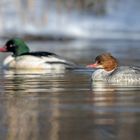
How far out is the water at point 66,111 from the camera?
7.53m

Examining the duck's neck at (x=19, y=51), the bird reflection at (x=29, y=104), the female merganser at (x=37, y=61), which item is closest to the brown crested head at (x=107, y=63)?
the bird reflection at (x=29, y=104)

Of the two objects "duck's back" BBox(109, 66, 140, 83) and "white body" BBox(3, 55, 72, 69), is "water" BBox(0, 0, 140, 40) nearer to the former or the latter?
"white body" BBox(3, 55, 72, 69)

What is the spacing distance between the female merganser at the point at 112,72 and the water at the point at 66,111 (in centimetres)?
26

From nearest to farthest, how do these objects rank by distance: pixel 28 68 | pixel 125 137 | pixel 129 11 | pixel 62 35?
pixel 125 137 < pixel 28 68 < pixel 62 35 < pixel 129 11

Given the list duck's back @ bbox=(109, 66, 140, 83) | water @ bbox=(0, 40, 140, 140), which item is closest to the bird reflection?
water @ bbox=(0, 40, 140, 140)

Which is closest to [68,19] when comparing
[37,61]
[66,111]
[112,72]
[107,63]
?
[37,61]

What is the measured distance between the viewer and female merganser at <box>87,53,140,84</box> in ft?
41.9

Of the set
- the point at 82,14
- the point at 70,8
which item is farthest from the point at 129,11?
the point at 70,8

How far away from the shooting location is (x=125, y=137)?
7266 mm

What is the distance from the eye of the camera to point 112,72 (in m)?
13.4

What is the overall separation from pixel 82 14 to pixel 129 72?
1059 inches

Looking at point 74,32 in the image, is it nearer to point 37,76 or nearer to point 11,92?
point 37,76

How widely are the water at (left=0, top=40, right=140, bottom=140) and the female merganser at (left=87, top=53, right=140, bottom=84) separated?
0.26m

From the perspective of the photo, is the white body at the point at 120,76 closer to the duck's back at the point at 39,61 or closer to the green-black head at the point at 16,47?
the duck's back at the point at 39,61
